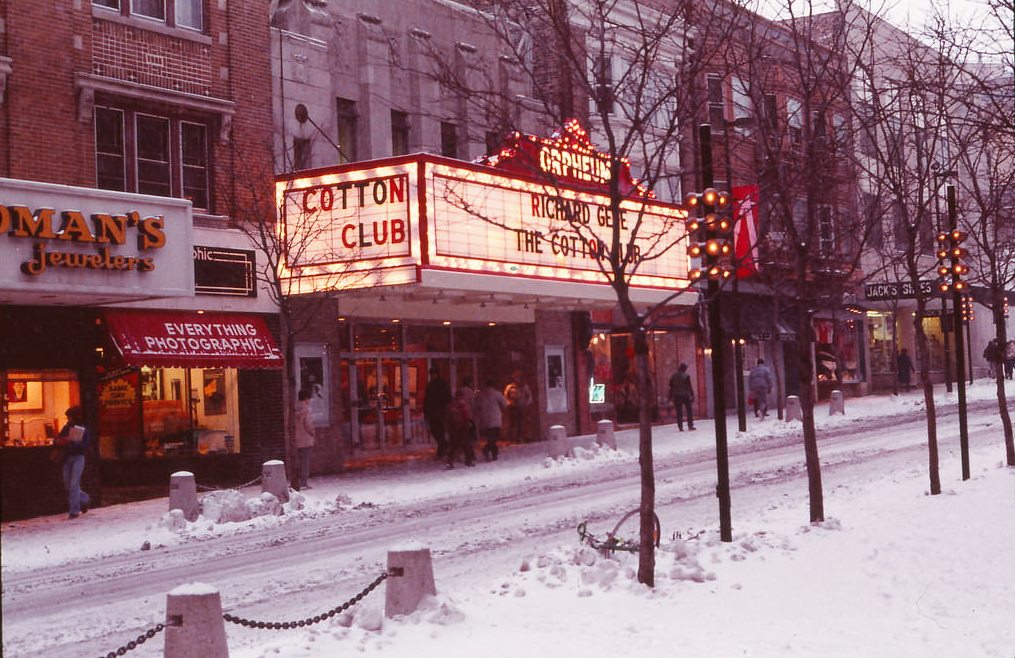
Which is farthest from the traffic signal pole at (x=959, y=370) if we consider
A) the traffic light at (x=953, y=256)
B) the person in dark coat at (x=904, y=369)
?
the person in dark coat at (x=904, y=369)

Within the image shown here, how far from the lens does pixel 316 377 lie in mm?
25594

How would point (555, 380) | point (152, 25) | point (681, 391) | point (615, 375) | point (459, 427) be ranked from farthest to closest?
point (615, 375) < point (681, 391) < point (555, 380) < point (459, 427) < point (152, 25)

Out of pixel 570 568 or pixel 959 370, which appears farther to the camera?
pixel 959 370


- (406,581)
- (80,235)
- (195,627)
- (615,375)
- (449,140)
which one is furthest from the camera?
(615,375)

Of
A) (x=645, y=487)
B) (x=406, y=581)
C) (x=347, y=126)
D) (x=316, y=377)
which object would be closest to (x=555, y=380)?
(x=316, y=377)

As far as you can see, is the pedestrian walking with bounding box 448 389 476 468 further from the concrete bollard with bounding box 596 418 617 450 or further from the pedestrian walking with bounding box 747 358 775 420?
the pedestrian walking with bounding box 747 358 775 420

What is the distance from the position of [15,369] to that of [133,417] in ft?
10.6

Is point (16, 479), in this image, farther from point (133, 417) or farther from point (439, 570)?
point (439, 570)

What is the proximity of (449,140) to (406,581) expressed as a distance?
72.7 ft

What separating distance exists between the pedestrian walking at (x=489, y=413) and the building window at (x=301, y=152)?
20.9 feet

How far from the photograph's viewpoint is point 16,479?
1992 centimetres

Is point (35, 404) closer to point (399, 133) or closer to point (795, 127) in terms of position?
point (399, 133)

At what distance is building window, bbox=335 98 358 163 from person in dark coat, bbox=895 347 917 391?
32.8m

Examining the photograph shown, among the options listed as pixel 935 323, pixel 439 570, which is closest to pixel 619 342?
pixel 439 570
